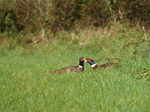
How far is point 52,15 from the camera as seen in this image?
46.2ft

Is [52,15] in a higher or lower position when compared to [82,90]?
lower

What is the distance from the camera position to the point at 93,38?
11.6m

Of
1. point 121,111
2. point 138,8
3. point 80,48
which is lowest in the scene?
point 80,48

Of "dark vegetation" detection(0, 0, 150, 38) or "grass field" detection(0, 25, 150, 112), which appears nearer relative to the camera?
"grass field" detection(0, 25, 150, 112)

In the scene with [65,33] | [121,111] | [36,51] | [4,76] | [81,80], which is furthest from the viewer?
[65,33]

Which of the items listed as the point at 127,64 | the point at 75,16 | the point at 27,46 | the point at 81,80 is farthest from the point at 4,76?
the point at 75,16

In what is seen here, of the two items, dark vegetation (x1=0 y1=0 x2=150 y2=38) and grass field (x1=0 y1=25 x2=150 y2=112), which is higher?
grass field (x1=0 y1=25 x2=150 y2=112)

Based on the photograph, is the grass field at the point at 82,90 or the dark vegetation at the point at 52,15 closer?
the grass field at the point at 82,90

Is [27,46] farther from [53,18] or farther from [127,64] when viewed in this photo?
[127,64]

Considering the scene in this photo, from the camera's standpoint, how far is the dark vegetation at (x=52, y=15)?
43.5 feet

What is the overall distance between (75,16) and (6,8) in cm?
362

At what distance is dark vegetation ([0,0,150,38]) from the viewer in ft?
43.5

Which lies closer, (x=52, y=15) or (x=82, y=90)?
(x=82, y=90)

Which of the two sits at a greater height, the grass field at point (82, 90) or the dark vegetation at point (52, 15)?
the grass field at point (82, 90)
